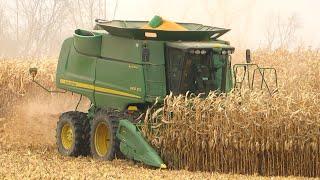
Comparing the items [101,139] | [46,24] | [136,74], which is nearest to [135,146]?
[136,74]

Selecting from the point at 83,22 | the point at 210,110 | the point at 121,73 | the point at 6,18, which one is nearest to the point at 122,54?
the point at 121,73

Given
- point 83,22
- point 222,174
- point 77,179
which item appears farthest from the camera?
point 83,22

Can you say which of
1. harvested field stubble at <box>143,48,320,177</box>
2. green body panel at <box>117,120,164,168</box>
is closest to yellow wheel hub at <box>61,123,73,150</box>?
green body panel at <box>117,120,164,168</box>

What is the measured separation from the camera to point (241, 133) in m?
8.94

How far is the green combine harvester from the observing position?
32.1ft

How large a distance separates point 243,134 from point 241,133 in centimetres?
3

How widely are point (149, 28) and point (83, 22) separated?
42.0 m

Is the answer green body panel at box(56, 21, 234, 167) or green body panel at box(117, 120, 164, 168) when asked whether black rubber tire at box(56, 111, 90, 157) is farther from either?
green body panel at box(117, 120, 164, 168)

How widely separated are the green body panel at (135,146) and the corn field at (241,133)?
0.14 m

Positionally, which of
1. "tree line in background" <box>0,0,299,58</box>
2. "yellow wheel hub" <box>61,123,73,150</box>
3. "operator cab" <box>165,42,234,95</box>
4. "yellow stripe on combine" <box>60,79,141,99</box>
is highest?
"tree line in background" <box>0,0,299,58</box>

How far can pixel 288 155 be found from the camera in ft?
29.3

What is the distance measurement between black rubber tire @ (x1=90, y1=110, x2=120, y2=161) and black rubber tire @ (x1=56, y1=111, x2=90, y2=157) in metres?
0.46

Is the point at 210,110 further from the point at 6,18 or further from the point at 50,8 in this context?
the point at 6,18

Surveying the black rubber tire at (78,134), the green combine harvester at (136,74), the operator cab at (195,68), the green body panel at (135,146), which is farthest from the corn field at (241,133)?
the black rubber tire at (78,134)
